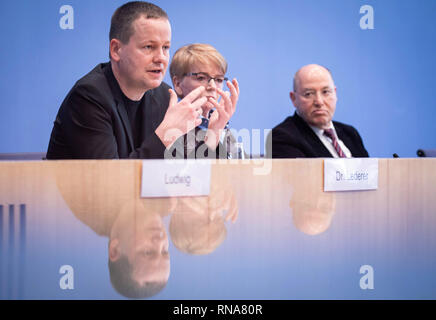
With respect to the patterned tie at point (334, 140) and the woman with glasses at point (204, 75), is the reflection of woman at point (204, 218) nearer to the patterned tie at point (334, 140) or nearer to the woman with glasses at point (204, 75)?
the woman with glasses at point (204, 75)

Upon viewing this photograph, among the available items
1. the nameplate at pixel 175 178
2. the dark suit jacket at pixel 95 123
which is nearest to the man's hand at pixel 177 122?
the dark suit jacket at pixel 95 123

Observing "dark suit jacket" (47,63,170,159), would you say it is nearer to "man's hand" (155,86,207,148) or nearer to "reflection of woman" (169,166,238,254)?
"man's hand" (155,86,207,148)

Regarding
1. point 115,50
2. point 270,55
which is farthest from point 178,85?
point 270,55

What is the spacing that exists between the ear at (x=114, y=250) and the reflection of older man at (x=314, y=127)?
0.82 meters

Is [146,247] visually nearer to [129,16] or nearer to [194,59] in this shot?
[129,16]

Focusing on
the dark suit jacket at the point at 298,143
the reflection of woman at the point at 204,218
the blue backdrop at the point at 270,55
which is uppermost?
the blue backdrop at the point at 270,55

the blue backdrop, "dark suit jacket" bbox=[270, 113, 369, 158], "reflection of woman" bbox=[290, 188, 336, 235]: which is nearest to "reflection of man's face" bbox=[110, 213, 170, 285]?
"reflection of woman" bbox=[290, 188, 336, 235]

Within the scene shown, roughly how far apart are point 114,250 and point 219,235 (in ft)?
0.54

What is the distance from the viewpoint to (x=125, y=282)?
25.7 inches

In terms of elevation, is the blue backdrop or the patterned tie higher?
the blue backdrop

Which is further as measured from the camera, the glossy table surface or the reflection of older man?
the reflection of older man

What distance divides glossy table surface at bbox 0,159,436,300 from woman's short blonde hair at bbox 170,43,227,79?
758 mm

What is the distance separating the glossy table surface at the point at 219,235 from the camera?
0.63 metres

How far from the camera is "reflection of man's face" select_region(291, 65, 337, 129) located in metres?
1.53
